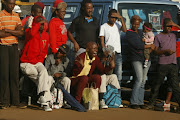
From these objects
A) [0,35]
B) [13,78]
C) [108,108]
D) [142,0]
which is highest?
[142,0]

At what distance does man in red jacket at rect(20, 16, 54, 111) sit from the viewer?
947cm

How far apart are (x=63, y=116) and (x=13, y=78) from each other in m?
1.33

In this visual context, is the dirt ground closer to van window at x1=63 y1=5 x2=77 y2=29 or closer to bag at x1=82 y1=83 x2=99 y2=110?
bag at x1=82 y1=83 x2=99 y2=110

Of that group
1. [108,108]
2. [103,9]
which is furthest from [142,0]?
[108,108]

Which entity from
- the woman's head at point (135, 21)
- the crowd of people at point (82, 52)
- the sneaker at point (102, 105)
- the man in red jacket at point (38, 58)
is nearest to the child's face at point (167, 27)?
the crowd of people at point (82, 52)

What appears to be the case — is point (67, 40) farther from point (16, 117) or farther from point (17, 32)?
point (16, 117)

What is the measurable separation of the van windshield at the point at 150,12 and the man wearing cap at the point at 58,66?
1726mm

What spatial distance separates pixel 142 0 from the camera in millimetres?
11164

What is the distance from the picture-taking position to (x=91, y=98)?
32.5 feet

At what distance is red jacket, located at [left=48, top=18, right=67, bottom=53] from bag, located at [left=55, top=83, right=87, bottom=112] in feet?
2.35

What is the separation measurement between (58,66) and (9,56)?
101 cm

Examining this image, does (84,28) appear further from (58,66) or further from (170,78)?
(170,78)

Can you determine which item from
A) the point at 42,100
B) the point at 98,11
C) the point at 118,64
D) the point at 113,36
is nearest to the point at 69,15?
the point at 98,11

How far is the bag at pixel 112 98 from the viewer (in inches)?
401
